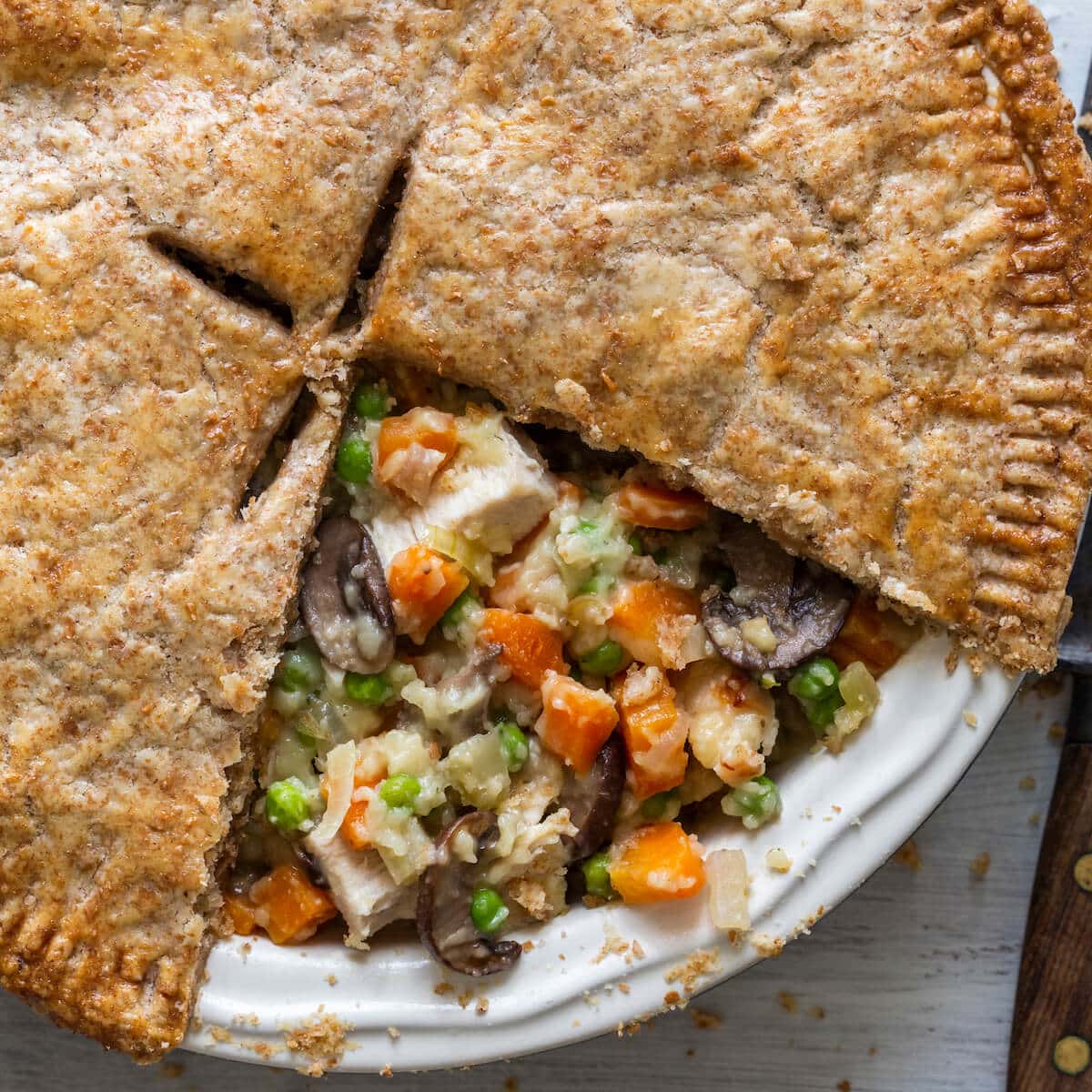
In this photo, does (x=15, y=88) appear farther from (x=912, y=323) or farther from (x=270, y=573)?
(x=912, y=323)

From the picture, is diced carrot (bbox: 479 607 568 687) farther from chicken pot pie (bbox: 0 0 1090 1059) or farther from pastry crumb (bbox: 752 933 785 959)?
pastry crumb (bbox: 752 933 785 959)

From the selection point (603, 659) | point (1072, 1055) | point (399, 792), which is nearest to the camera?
point (399, 792)

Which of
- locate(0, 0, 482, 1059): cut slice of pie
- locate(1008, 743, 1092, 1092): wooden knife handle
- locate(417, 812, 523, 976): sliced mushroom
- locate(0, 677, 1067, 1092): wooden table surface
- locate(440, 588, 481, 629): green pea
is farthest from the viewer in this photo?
locate(0, 677, 1067, 1092): wooden table surface

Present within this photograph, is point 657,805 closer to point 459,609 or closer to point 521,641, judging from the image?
point 521,641

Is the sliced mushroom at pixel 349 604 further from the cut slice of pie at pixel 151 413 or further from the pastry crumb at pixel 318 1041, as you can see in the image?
the pastry crumb at pixel 318 1041

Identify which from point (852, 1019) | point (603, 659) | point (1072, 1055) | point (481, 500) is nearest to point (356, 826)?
point (603, 659)

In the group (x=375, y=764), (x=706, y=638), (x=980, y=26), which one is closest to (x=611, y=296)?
(x=706, y=638)

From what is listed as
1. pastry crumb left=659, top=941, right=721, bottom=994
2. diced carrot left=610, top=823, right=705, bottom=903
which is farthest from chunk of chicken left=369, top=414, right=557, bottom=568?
pastry crumb left=659, top=941, right=721, bottom=994
